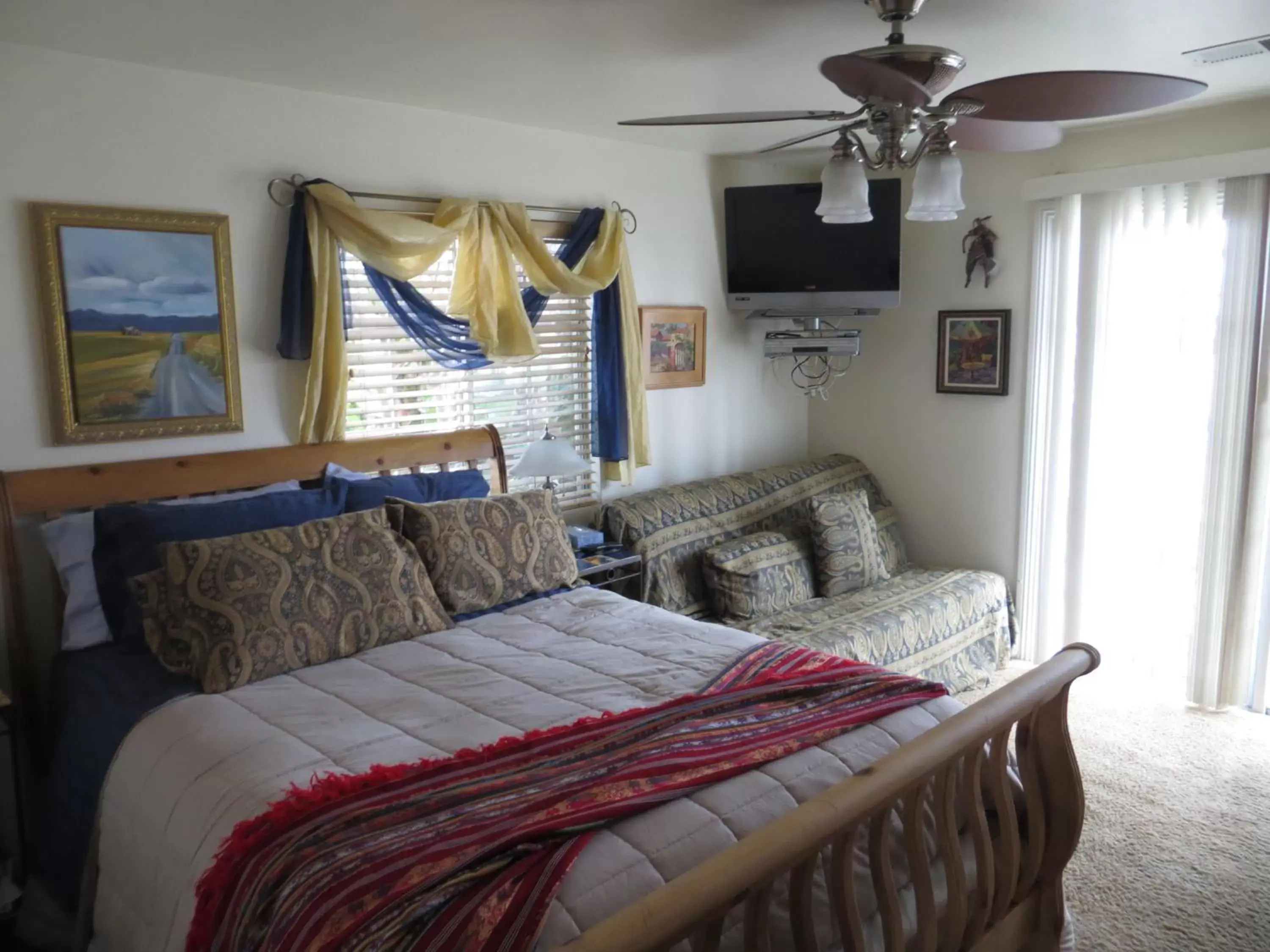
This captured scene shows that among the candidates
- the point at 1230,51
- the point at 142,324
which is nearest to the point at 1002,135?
the point at 1230,51

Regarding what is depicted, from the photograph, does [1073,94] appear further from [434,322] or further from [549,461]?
[434,322]

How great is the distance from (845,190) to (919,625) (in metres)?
2.09

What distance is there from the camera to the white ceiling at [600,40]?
89.9 inches

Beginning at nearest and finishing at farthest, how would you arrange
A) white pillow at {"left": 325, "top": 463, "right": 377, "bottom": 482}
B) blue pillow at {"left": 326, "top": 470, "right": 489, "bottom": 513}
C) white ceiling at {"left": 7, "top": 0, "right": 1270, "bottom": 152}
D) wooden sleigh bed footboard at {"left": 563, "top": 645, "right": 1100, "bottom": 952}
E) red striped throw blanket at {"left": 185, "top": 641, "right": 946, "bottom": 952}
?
wooden sleigh bed footboard at {"left": 563, "top": 645, "right": 1100, "bottom": 952} → red striped throw blanket at {"left": 185, "top": 641, "right": 946, "bottom": 952} → white ceiling at {"left": 7, "top": 0, "right": 1270, "bottom": 152} → blue pillow at {"left": 326, "top": 470, "right": 489, "bottom": 513} → white pillow at {"left": 325, "top": 463, "right": 377, "bottom": 482}

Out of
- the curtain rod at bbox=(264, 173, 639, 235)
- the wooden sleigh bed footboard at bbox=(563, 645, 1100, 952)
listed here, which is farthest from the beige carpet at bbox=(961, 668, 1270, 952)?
the curtain rod at bbox=(264, 173, 639, 235)

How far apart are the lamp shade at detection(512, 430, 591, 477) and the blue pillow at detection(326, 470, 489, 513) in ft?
0.52

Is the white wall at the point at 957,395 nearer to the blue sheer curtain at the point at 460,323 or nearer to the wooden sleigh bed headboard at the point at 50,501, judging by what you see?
the blue sheer curtain at the point at 460,323

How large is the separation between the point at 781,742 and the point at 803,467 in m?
2.89

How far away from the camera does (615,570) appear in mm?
3643

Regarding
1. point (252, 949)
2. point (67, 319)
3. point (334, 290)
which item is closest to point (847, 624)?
point (334, 290)

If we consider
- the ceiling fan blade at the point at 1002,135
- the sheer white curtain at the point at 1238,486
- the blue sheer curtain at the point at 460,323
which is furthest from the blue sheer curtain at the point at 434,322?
the sheer white curtain at the point at 1238,486

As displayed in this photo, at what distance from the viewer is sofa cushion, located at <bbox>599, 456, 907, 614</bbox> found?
12.3ft

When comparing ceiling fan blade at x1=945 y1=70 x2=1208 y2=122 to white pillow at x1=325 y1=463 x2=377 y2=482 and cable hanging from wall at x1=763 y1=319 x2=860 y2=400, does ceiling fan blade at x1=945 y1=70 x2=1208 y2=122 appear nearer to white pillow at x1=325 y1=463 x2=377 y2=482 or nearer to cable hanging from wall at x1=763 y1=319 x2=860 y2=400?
white pillow at x1=325 y1=463 x2=377 y2=482

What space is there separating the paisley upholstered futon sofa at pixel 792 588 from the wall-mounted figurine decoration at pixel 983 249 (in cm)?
121
